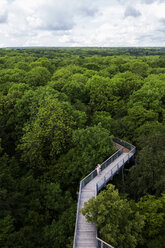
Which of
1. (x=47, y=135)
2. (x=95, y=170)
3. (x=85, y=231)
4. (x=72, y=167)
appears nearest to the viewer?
(x=85, y=231)

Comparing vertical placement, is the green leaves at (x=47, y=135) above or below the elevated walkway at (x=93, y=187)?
above

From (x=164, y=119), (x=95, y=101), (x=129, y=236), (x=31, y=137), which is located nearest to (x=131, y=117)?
(x=164, y=119)

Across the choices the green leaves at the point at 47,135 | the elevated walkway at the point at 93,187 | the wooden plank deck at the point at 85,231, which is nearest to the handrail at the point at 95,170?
the elevated walkway at the point at 93,187

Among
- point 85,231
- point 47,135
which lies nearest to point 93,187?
point 85,231

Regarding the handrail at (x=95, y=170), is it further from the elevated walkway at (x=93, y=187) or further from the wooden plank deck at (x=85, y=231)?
the wooden plank deck at (x=85, y=231)

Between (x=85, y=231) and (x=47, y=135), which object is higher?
(x=47, y=135)

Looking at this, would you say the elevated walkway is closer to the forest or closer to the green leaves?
the forest

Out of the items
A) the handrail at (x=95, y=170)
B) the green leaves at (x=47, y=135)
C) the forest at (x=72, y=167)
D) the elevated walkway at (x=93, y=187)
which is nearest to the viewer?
the elevated walkway at (x=93, y=187)

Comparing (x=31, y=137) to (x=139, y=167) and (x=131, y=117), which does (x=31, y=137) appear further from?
(x=131, y=117)

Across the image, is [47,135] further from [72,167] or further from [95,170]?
[95,170]
